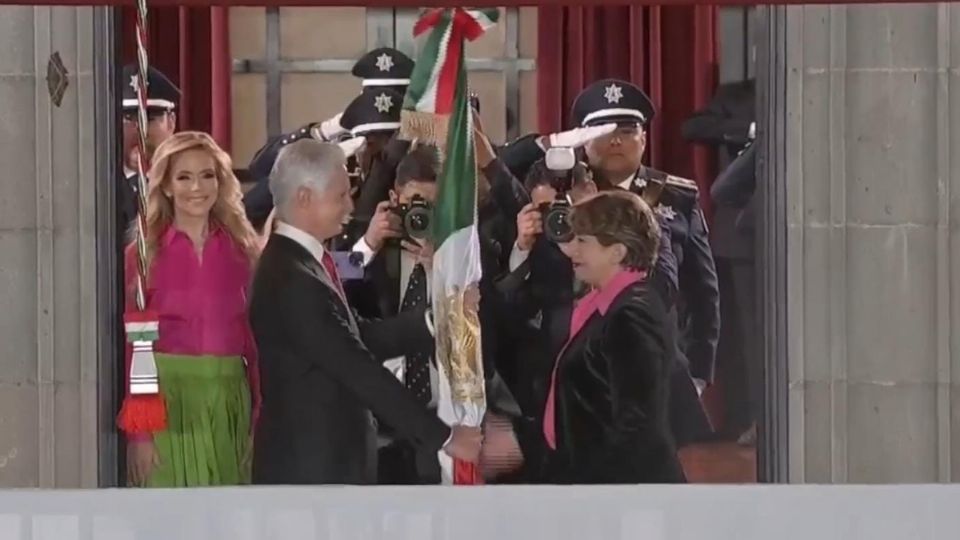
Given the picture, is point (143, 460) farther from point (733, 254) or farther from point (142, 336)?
point (733, 254)

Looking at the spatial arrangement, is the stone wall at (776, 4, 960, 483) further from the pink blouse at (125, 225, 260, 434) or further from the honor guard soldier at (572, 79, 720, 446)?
the pink blouse at (125, 225, 260, 434)

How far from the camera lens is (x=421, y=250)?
174 inches

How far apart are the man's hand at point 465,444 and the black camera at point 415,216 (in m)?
0.49

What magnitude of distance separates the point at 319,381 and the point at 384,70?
2.56 feet

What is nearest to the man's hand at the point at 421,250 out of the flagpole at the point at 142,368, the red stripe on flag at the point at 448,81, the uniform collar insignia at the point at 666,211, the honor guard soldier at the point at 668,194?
the red stripe on flag at the point at 448,81

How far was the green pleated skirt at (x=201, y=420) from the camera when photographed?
175 inches

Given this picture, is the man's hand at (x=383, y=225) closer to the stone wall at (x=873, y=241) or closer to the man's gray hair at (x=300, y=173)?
the man's gray hair at (x=300, y=173)

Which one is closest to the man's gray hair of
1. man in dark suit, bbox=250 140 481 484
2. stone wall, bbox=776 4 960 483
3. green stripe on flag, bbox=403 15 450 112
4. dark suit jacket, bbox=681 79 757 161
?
man in dark suit, bbox=250 140 481 484

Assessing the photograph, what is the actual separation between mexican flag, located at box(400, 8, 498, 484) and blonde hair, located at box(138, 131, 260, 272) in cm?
44

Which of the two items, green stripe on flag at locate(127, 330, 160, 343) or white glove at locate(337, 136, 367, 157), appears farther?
white glove at locate(337, 136, 367, 157)

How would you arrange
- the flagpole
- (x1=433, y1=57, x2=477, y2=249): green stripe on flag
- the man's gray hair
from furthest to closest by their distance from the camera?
the man's gray hair → (x1=433, y1=57, x2=477, y2=249): green stripe on flag → the flagpole

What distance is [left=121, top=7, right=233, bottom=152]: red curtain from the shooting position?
4430mm

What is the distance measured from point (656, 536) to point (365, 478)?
2095mm

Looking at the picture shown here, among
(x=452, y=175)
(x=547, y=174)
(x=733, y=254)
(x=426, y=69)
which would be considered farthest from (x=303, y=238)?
(x=733, y=254)
